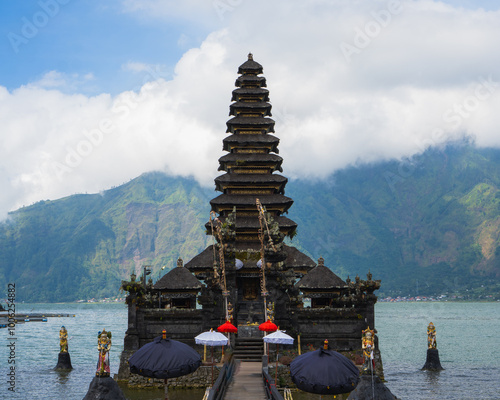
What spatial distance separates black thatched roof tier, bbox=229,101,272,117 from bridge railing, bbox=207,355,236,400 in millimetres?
29183

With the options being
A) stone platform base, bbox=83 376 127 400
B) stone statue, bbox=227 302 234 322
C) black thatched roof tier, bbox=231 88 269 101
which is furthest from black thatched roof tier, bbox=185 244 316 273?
stone platform base, bbox=83 376 127 400

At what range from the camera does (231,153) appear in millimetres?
62000

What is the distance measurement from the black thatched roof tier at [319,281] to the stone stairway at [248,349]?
22.8 ft

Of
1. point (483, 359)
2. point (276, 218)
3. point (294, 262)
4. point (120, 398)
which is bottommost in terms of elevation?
point (483, 359)

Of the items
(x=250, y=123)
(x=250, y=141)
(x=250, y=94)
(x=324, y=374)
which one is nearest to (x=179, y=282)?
(x=250, y=141)

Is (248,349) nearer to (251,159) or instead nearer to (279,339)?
(279,339)

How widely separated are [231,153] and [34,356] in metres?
41.0

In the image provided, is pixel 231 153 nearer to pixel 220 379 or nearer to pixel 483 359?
pixel 220 379

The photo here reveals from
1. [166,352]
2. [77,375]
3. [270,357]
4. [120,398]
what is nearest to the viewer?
[120,398]

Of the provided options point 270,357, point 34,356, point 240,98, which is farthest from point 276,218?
point 34,356

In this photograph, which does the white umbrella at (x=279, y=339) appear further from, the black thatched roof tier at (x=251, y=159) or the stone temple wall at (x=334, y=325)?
the black thatched roof tier at (x=251, y=159)

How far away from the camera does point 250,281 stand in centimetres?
5450

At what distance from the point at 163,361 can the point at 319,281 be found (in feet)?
84.1

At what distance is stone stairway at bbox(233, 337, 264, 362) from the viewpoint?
147 feet
